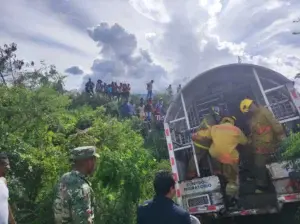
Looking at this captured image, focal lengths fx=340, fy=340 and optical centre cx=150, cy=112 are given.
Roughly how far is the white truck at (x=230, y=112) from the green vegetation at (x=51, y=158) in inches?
26.4

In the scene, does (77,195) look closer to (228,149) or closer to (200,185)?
(200,185)

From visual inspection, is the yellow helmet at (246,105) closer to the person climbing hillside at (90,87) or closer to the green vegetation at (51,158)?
the green vegetation at (51,158)

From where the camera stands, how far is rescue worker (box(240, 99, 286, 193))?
19.6ft

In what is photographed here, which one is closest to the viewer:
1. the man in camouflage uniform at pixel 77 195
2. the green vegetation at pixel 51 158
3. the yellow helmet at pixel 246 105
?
the man in camouflage uniform at pixel 77 195

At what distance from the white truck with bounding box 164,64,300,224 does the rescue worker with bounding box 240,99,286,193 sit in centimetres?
14

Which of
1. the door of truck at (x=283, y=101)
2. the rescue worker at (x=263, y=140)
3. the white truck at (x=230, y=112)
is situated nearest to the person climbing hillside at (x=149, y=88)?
the white truck at (x=230, y=112)

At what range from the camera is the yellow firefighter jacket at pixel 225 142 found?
6055 mm

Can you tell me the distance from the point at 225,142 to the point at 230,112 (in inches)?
70.9

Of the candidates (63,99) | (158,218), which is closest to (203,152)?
(63,99)

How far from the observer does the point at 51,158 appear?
6.25 meters

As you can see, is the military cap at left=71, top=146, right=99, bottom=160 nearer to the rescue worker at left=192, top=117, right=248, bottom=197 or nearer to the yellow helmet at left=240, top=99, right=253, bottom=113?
the rescue worker at left=192, top=117, right=248, bottom=197

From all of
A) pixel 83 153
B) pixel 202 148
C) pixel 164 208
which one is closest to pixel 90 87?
pixel 202 148

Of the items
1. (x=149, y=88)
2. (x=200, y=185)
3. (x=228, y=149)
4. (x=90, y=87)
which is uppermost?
(x=90, y=87)

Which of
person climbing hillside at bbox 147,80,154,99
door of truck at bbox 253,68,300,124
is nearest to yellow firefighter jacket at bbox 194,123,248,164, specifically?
door of truck at bbox 253,68,300,124
